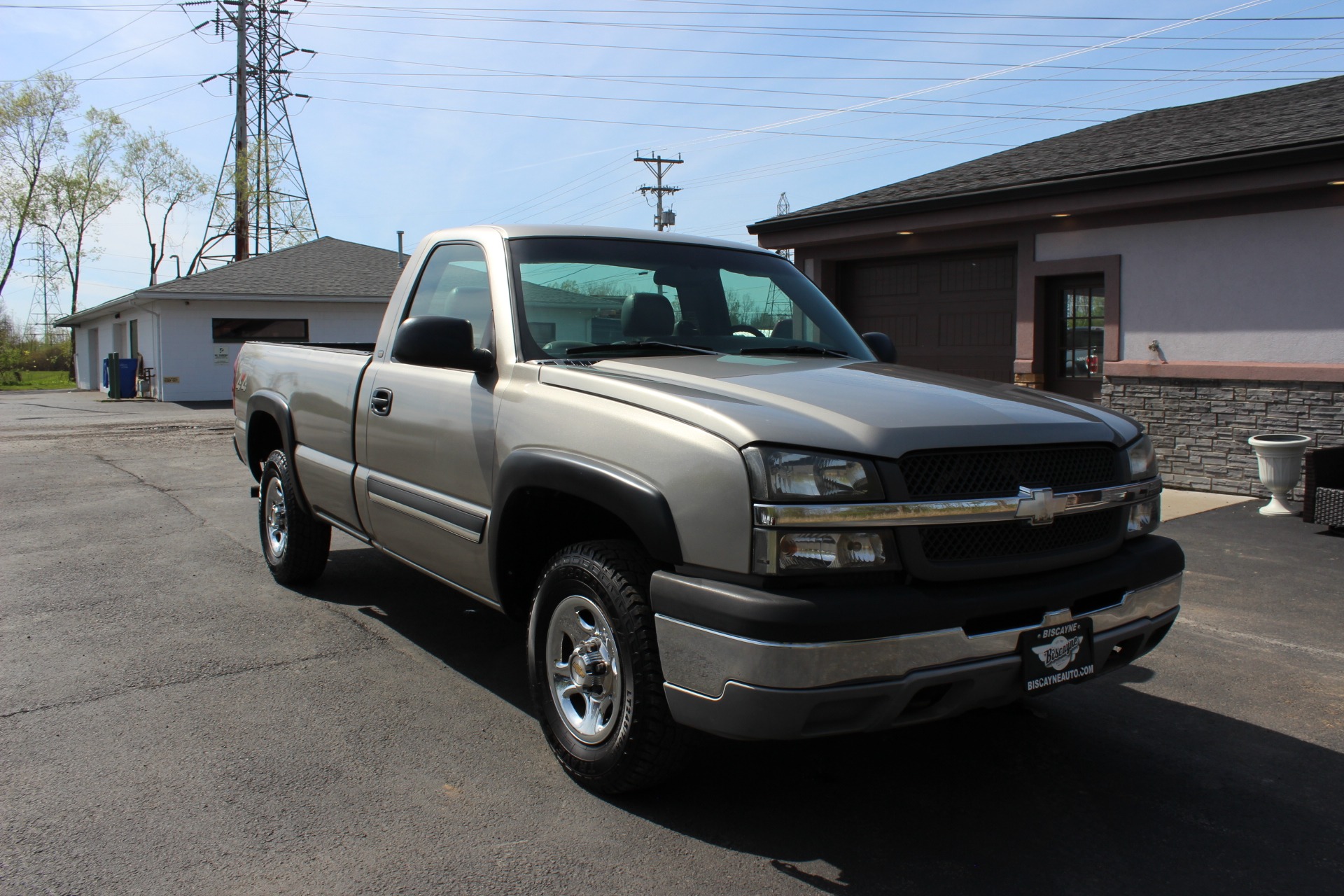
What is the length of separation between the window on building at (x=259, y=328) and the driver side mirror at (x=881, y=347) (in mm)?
27009

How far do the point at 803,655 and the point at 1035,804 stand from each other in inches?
51.9

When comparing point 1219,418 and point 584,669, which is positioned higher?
point 1219,418

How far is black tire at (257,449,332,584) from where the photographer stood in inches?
231

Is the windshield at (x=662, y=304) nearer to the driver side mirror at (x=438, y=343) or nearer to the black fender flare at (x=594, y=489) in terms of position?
the driver side mirror at (x=438, y=343)

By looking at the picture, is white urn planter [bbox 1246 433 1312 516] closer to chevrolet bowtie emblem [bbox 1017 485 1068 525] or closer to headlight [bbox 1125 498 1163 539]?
headlight [bbox 1125 498 1163 539]

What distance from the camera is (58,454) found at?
45.9 ft

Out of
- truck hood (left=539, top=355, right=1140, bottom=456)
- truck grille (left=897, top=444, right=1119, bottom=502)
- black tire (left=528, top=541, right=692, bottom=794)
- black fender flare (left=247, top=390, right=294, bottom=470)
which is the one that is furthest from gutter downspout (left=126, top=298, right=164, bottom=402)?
truck grille (left=897, top=444, right=1119, bottom=502)

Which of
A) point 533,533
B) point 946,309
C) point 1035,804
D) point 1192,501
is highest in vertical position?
point 946,309

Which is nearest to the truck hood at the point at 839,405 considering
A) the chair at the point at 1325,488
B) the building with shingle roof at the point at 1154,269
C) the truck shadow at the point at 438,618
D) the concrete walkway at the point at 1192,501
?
the truck shadow at the point at 438,618

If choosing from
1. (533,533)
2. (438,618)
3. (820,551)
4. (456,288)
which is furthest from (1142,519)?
(438,618)

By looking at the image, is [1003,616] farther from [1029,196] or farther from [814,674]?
[1029,196]

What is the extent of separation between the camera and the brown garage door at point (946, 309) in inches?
471

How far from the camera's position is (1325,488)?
811 centimetres

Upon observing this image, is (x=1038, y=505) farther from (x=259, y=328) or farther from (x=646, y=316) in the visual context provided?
(x=259, y=328)
